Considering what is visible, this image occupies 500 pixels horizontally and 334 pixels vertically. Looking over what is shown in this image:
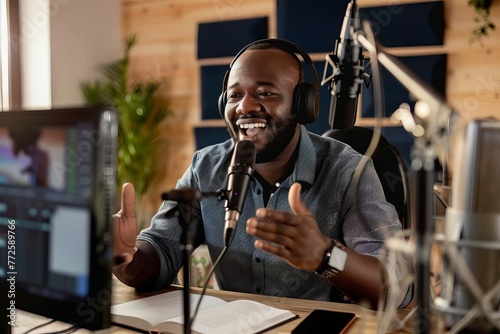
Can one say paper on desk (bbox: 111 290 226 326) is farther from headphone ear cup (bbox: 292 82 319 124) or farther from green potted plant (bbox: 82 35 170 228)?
green potted plant (bbox: 82 35 170 228)

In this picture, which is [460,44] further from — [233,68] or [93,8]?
[93,8]

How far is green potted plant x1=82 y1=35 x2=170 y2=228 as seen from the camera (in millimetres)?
3355

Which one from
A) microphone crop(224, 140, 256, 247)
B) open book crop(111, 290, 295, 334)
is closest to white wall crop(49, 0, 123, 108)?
open book crop(111, 290, 295, 334)

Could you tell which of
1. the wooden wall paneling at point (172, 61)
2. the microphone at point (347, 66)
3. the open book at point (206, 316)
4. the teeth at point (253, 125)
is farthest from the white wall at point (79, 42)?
the microphone at point (347, 66)

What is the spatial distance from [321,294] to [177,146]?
2.26 m

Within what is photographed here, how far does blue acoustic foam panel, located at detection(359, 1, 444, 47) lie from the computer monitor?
2378 mm

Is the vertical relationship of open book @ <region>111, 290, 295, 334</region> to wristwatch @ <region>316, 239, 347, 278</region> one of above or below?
below

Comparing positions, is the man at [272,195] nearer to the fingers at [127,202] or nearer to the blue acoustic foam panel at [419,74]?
the fingers at [127,202]

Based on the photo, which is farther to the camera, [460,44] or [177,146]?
[177,146]

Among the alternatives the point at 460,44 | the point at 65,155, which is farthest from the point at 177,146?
the point at 65,155

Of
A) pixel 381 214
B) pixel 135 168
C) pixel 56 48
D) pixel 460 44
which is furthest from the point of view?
pixel 135 168

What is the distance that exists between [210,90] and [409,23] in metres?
1.22

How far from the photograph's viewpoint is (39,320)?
3.53ft

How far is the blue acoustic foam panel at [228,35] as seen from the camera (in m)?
3.20
